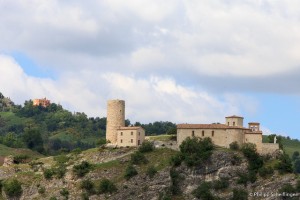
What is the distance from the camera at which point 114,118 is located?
116 metres

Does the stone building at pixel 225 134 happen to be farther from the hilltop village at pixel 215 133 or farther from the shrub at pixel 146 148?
the shrub at pixel 146 148

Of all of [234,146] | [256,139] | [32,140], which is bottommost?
[234,146]

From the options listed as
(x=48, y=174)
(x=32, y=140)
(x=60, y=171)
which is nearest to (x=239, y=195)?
(x=60, y=171)

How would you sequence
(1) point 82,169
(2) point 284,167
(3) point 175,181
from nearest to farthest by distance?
(2) point 284,167 < (3) point 175,181 < (1) point 82,169

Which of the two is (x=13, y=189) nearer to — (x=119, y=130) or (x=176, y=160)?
(x=119, y=130)

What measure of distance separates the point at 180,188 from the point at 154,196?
4.15 m

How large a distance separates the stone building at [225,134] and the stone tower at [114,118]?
11102 millimetres

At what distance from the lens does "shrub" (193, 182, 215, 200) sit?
331ft

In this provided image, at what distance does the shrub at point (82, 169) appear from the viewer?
353 feet

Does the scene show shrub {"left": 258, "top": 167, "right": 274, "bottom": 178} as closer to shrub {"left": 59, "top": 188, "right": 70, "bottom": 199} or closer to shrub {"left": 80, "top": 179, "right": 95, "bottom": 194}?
shrub {"left": 80, "top": 179, "right": 95, "bottom": 194}

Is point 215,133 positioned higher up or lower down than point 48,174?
higher up

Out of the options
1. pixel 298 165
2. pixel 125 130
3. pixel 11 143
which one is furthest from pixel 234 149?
pixel 11 143

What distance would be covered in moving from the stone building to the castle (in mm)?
6843

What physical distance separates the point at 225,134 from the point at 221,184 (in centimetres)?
886
